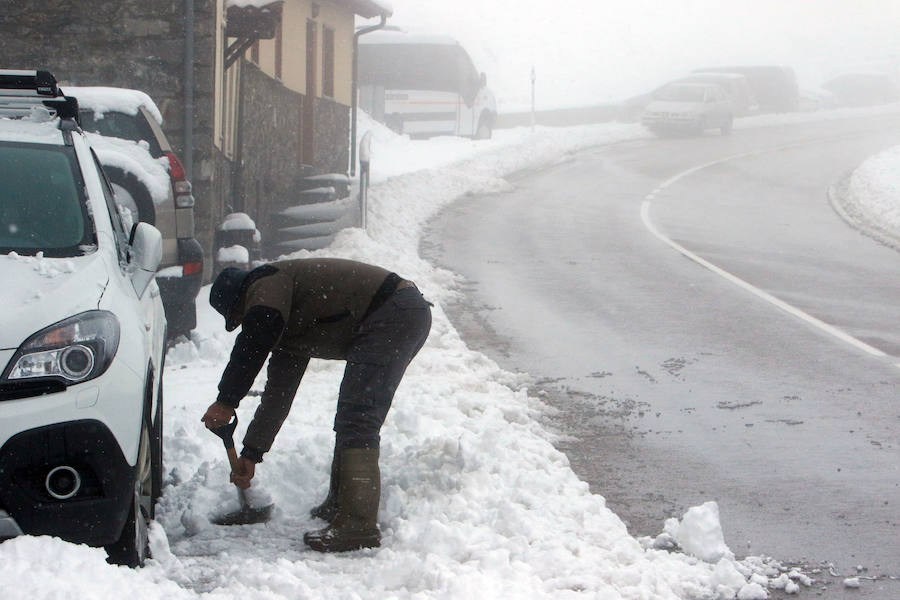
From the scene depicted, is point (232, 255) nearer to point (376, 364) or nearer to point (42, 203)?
point (42, 203)

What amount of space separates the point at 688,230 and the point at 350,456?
1478 centimetres

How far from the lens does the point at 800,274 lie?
14.5 metres

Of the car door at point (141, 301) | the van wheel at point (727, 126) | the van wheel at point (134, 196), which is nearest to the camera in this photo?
the car door at point (141, 301)

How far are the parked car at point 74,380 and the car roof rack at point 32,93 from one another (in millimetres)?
601

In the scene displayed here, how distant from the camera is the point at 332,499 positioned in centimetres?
498

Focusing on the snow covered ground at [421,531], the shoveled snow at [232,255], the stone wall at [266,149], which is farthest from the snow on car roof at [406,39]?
the snow covered ground at [421,531]

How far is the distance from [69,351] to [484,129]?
31.6m

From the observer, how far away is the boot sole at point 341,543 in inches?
180

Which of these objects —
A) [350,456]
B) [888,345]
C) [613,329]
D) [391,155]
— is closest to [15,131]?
[350,456]

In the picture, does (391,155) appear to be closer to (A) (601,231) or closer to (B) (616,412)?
(A) (601,231)

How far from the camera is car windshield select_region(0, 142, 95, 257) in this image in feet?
14.6

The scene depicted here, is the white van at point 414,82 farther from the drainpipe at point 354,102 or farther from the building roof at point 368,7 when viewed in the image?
the building roof at point 368,7

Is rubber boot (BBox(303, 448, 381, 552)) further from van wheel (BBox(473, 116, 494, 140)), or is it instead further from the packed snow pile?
van wheel (BBox(473, 116, 494, 140))

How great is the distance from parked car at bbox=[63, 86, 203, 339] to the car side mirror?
126 inches
